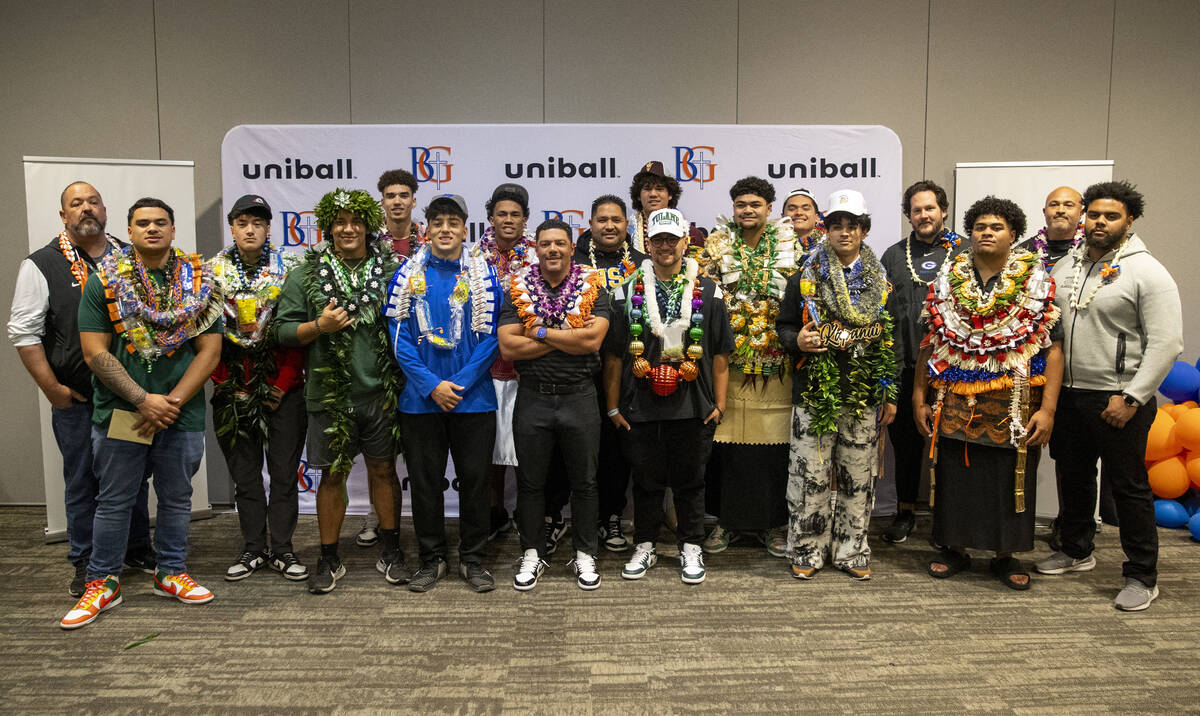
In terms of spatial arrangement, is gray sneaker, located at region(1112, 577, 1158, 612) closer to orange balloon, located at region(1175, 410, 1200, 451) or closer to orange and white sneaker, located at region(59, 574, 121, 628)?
orange balloon, located at region(1175, 410, 1200, 451)

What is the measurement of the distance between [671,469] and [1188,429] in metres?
3.37

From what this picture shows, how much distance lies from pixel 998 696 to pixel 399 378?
2814mm

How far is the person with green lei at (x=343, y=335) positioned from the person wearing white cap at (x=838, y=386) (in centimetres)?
203

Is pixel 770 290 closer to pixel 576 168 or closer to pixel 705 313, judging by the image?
pixel 705 313

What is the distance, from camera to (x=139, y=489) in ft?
10.8

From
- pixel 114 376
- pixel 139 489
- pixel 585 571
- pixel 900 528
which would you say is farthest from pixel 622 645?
pixel 114 376

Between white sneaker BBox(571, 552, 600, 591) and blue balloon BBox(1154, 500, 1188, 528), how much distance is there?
3.61 meters

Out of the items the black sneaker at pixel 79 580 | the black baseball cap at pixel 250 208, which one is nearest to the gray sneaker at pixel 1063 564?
the black baseball cap at pixel 250 208

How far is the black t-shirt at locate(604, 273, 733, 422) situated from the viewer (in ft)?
11.2

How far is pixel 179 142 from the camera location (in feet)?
15.8

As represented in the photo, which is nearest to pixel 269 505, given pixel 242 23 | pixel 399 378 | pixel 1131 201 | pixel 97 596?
pixel 97 596

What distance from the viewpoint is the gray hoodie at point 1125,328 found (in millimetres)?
3197

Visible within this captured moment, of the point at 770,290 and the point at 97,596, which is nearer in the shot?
the point at 97,596

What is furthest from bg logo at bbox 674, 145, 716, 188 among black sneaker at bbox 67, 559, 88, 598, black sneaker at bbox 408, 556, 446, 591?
black sneaker at bbox 67, 559, 88, 598
